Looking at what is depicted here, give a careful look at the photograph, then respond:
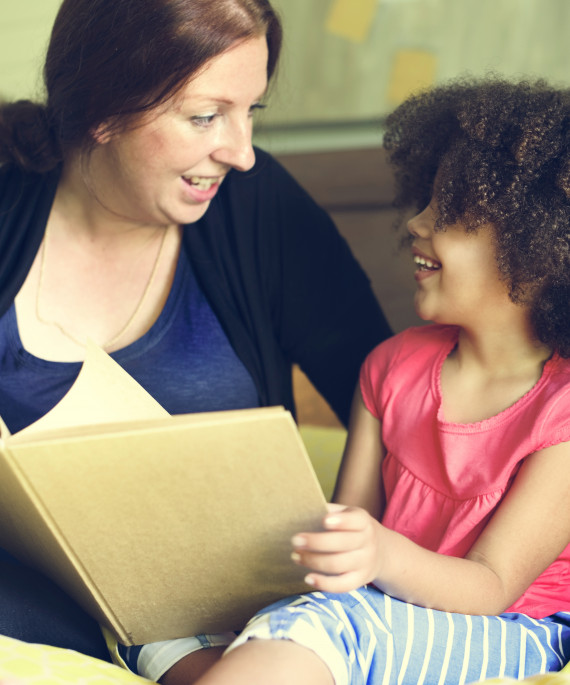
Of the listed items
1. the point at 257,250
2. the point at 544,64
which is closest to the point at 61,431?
the point at 257,250

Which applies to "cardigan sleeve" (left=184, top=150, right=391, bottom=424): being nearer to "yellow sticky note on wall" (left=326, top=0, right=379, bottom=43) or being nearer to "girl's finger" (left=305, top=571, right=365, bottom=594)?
"girl's finger" (left=305, top=571, right=365, bottom=594)

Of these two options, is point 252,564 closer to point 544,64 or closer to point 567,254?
point 567,254

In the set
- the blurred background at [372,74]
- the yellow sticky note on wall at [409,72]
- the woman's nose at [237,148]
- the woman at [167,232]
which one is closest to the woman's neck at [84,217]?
the woman at [167,232]

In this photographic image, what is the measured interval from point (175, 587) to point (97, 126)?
0.69 meters

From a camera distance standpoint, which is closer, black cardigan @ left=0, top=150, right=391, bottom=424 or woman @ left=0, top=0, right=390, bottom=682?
woman @ left=0, top=0, right=390, bottom=682

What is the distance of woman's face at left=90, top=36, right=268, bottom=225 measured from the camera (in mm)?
1112

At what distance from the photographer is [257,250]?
51.8 inches

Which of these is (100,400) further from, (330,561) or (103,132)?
(103,132)

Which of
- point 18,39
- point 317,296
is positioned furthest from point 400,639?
point 18,39

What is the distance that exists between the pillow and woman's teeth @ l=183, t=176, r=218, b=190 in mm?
662

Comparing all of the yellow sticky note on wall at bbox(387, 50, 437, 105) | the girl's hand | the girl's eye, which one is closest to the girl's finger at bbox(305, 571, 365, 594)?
the girl's hand

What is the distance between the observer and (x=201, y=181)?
3.95 feet

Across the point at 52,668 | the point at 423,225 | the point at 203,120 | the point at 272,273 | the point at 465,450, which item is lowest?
the point at 52,668

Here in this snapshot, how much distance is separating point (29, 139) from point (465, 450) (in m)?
0.85
